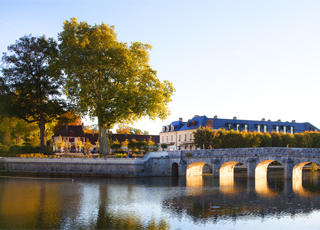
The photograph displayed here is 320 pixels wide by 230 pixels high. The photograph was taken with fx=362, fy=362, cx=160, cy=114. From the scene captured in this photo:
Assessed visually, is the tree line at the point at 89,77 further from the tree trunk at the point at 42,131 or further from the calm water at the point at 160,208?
the calm water at the point at 160,208

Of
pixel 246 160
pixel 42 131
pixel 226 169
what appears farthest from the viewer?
pixel 42 131

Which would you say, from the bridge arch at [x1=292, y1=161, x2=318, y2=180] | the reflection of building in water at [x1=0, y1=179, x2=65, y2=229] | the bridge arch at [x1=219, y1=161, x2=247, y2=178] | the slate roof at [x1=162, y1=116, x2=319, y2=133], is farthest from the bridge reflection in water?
the slate roof at [x1=162, y1=116, x2=319, y2=133]

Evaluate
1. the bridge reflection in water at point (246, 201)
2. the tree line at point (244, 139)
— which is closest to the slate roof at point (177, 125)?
the tree line at point (244, 139)

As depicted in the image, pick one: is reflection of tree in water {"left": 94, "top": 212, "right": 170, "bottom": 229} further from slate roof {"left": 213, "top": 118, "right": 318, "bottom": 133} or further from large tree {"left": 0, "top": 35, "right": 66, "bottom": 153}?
slate roof {"left": 213, "top": 118, "right": 318, "bottom": 133}

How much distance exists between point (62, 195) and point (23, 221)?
34.2 feet

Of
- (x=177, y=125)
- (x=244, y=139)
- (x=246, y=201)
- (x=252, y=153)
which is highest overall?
(x=177, y=125)

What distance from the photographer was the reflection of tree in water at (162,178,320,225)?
74.8ft

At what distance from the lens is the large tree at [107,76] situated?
155 ft

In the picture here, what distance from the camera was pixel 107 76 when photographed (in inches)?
1940

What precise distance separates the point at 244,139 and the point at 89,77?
32.1 metres

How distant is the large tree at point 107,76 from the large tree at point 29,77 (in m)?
5.64

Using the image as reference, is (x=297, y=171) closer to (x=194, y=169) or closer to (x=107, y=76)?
(x=194, y=169)

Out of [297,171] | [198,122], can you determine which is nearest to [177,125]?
[198,122]

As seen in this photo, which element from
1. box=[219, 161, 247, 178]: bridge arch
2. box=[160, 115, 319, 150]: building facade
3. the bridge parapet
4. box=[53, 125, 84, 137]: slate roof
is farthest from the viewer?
box=[53, 125, 84, 137]: slate roof
